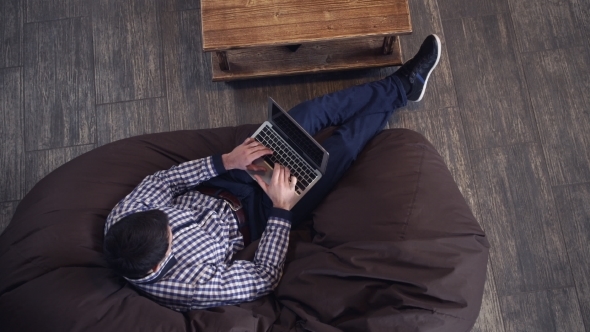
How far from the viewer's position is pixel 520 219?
2006mm

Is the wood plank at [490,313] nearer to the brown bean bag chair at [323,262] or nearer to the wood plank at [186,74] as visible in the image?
the brown bean bag chair at [323,262]

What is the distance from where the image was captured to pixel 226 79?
6.94ft

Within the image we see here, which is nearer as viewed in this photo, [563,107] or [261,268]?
[261,268]

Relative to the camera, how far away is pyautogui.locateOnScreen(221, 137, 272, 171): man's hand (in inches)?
66.1

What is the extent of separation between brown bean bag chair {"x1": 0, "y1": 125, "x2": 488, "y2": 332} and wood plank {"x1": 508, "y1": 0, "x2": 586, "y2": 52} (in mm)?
855

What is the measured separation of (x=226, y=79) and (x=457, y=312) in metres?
1.27

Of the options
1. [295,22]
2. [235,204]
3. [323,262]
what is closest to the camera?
[323,262]

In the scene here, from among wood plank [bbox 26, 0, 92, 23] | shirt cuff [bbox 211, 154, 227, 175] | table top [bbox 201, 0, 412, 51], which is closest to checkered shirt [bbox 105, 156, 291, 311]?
shirt cuff [bbox 211, 154, 227, 175]

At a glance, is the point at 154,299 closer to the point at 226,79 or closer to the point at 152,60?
the point at 226,79

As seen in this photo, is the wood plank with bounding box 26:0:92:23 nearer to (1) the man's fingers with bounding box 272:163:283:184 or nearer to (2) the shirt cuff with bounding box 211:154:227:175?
(2) the shirt cuff with bounding box 211:154:227:175

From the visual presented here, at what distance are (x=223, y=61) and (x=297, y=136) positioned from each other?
0.58 m

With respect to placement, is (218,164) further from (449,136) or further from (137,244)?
(449,136)

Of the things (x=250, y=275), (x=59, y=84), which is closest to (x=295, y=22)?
(x=250, y=275)

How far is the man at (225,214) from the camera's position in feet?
4.29
